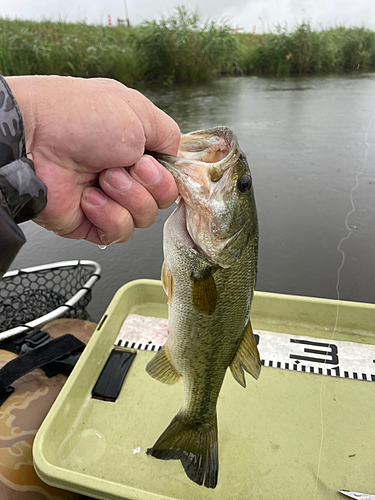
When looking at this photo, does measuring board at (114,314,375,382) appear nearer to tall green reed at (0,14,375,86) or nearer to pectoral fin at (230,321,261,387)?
pectoral fin at (230,321,261,387)

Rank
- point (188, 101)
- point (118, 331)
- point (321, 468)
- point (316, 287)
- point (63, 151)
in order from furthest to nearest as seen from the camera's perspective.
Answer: point (188, 101)
point (316, 287)
point (118, 331)
point (321, 468)
point (63, 151)

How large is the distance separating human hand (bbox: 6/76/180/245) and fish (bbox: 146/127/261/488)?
97mm

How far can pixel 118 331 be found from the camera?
8.58 feet

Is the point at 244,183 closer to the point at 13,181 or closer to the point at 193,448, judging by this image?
the point at 13,181

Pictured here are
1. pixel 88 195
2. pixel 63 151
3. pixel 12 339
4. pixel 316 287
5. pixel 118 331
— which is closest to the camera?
pixel 63 151

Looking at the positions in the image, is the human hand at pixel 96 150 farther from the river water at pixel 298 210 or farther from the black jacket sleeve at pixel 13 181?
the river water at pixel 298 210

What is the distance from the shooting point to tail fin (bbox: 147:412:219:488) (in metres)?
1.54

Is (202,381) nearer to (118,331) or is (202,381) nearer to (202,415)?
(202,415)

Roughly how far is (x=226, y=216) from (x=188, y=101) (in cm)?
734

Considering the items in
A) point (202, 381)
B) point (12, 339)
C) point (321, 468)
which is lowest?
point (321, 468)

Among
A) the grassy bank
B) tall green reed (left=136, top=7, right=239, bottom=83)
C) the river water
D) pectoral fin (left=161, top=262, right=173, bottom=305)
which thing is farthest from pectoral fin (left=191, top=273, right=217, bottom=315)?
tall green reed (left=136, top=7, right=239, bottom=83)

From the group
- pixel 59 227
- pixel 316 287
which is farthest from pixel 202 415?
pixel 316 287

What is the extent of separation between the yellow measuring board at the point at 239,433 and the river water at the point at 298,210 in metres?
0.81

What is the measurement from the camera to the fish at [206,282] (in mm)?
1316
